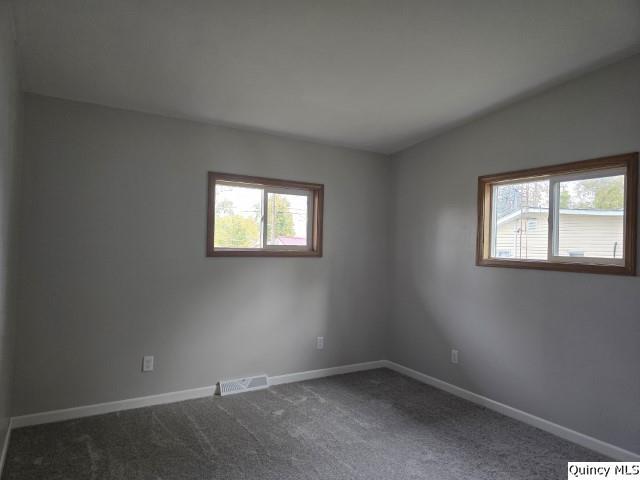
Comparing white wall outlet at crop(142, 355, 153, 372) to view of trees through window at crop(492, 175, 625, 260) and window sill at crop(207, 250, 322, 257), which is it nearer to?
window sill at crop(207, 250, 322, 257)

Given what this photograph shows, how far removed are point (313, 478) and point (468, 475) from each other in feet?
2.95

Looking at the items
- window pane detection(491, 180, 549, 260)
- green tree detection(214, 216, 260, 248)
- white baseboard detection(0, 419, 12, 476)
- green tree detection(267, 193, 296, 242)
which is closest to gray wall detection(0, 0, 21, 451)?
white baseboard detection(0, 419, 12, 476)

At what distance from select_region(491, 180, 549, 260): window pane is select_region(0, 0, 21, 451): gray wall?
11.3 feet

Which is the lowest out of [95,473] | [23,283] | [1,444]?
[95,473]

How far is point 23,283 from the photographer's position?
2807 mm

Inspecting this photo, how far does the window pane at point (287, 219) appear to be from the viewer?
392cm

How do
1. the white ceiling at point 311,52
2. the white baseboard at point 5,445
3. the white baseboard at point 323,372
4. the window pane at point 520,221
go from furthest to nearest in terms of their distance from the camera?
1. the white baseboard at point 323,372
2. the window pane at point 520,221
3. the white baseboard at point 5,445
4. the white ceiling at point 311,52

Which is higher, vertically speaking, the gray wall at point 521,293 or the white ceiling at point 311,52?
the white ceiling at point 311,52

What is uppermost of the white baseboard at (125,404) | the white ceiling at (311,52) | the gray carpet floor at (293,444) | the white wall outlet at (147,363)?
the white ceiling at (311,52)

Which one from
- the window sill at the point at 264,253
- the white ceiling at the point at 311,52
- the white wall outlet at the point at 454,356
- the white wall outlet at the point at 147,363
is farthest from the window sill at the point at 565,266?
the white wall outlet at the point at 147,363

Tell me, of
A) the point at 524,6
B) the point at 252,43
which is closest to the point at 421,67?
the point at 524,6

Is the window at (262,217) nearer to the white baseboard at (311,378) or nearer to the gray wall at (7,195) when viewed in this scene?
the white baseboard at (311,378)

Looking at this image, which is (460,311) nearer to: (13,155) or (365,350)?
(365,350)

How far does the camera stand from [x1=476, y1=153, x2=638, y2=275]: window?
8.68 ft
